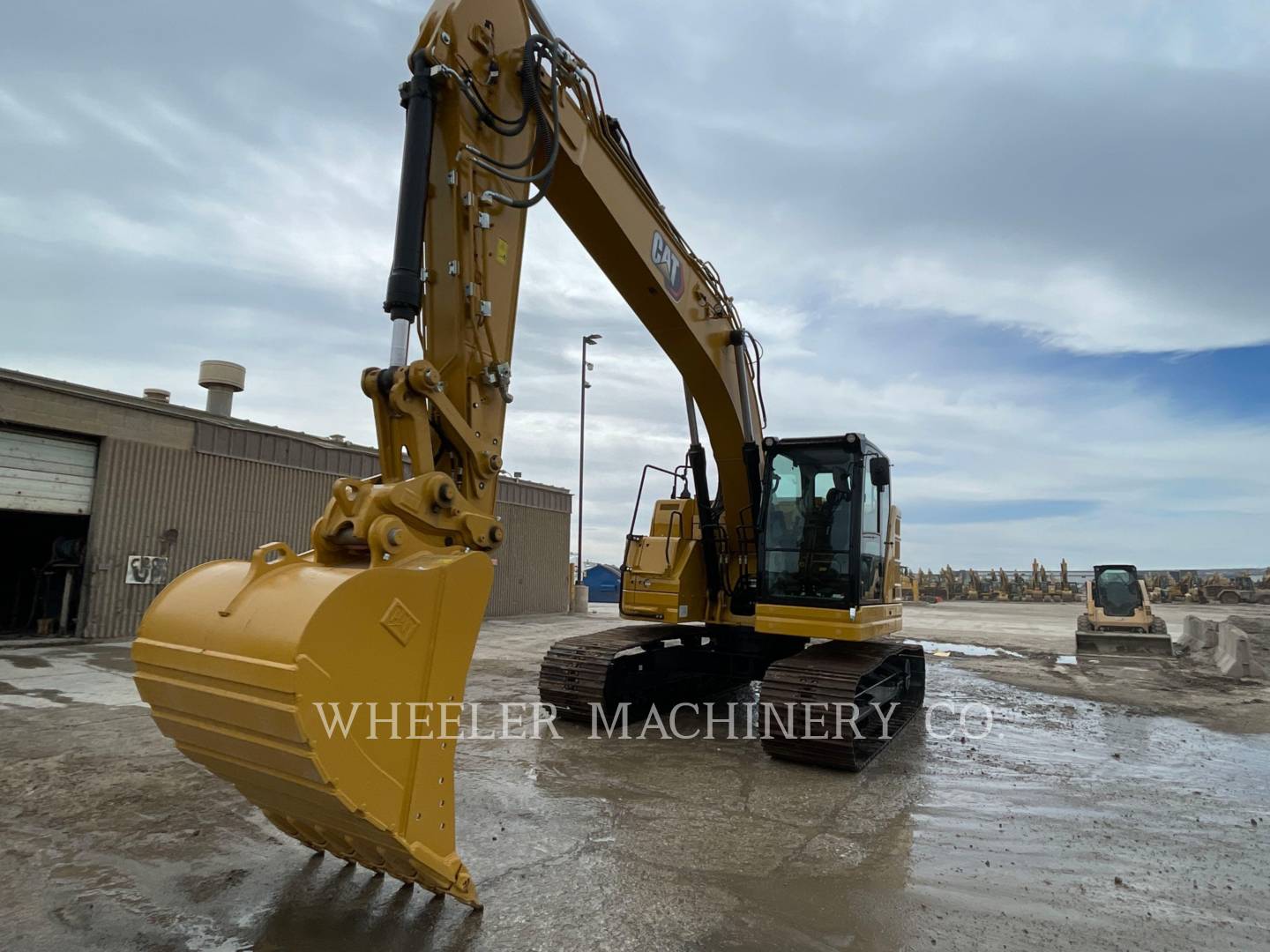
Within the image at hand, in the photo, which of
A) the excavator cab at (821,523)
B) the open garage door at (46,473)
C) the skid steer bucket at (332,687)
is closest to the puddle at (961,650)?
the excavator cab at (821,523)

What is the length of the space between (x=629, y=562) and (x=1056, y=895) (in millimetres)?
4648

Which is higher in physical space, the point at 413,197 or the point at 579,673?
the point at 413,197

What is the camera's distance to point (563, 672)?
728cm

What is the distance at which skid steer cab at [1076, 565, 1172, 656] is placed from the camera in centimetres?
1557

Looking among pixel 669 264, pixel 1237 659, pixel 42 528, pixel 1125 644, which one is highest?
pixel 669 264

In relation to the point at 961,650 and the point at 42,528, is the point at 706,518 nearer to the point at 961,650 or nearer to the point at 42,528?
the point at 961,650

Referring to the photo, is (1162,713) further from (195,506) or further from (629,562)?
(195,506)

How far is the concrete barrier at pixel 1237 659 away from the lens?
39.4 ft

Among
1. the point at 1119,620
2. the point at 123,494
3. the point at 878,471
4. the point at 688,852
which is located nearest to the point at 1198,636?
the point at 1119,620

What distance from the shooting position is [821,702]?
19.5ft

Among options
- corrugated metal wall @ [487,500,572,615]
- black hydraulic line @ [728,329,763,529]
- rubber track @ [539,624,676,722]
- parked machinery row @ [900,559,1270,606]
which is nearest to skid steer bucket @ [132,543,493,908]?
rubber track @ [539,624,676,722]

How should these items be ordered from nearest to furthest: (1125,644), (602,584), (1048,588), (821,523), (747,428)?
(821,523)
(747,428)
(1125,644)
(602,584)
(1048,588)

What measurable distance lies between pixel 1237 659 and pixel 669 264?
1188 centimetres

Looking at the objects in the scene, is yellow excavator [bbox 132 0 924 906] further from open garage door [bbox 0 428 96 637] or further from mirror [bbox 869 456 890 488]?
open garage door [bbox 0 428 96 637]
